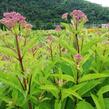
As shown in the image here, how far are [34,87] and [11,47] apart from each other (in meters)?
0.22

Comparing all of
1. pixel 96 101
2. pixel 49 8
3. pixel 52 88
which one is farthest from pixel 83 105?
pixel 49 8

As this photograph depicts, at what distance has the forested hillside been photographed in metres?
75.0

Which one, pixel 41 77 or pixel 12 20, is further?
pixel 41 77

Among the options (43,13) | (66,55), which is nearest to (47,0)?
(43,13)

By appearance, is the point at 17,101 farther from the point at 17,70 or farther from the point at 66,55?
the point at 66,55

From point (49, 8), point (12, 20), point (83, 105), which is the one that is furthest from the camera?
point (49, 8)

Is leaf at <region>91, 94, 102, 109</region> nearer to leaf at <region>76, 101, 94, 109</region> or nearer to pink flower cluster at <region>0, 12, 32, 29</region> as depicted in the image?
leaf at <region>76, 101, 94, 109</region>

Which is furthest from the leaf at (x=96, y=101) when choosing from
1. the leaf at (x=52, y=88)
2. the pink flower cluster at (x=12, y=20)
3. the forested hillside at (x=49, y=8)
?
the forested hillside at (x=49, y=8)

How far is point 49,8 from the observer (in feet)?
268

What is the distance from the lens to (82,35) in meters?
2.41

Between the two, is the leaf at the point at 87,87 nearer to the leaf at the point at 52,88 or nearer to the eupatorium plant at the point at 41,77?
the eupatorium plant at the point at 41,77

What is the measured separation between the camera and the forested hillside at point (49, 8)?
75000mm

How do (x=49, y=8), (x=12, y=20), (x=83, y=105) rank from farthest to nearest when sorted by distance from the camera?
(x=49, y=8) < (x=83, y=105) < (x=12, y=20)

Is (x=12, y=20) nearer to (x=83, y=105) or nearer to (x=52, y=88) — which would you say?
(x=52, y=88)
